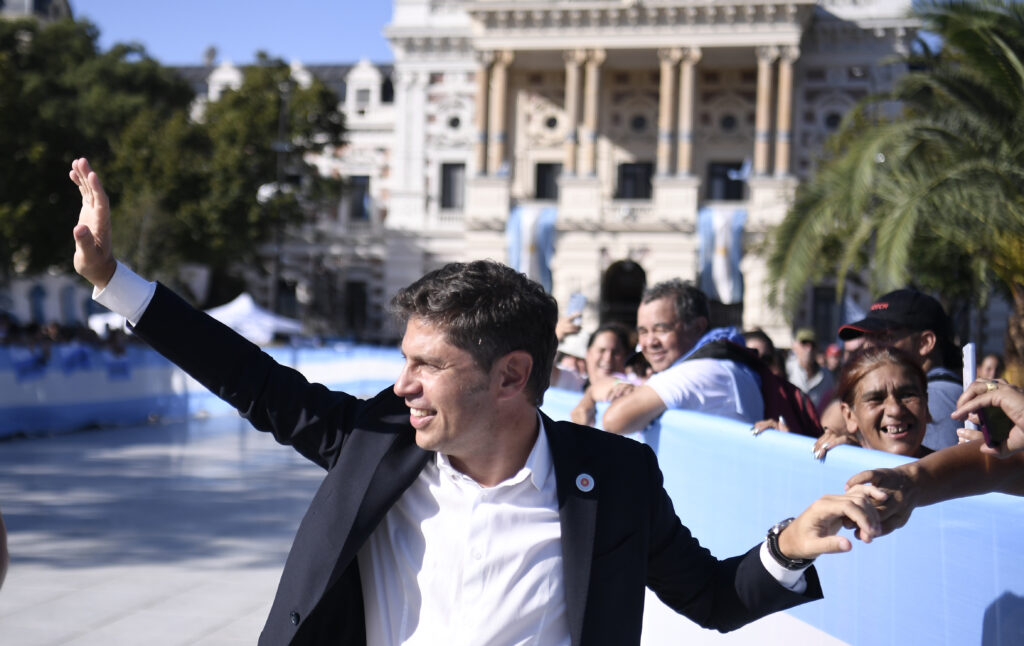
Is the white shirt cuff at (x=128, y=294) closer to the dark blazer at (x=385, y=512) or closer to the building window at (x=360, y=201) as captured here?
the dark blazer at (x=385, y=512)

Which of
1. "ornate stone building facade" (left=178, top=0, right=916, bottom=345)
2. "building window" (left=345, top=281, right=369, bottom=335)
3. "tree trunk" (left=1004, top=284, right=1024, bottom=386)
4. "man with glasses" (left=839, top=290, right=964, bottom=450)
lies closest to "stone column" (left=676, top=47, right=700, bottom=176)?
"ornate stone building facade" (left=178, top=0, right=916, bottom=345)

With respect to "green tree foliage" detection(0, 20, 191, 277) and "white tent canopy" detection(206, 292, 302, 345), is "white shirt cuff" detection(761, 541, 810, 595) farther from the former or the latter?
"green tree foliage" detection(0, 20, 191, 277)

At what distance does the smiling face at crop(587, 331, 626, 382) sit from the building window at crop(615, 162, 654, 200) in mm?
35933

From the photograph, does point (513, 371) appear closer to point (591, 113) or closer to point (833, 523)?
point (833, 523)

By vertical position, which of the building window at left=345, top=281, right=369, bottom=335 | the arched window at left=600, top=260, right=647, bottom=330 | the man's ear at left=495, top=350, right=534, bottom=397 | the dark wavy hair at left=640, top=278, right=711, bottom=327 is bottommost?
the building window at left=345, top=281, right=369, bottom=335

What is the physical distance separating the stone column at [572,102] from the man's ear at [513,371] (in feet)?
130

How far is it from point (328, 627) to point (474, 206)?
39.5 metres

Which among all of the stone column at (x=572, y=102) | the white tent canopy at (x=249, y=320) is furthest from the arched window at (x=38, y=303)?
the stone column at (x=572, y=102)

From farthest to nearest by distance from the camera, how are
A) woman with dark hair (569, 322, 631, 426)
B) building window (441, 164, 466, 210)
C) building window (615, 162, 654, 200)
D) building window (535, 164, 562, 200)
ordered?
building window (441, 164, 466, 210)
building window (535, 164, 562, 200)
building window (615, 162, 654, 200)
woman with dark hair (569, 322, 631, 426)

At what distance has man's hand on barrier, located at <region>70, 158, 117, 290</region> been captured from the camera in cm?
274

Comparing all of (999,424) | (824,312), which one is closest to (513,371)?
(999,424)

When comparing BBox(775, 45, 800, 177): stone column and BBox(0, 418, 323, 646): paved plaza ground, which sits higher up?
BBox(775, 45, 800, 177): stone column

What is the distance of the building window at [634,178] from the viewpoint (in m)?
44.1

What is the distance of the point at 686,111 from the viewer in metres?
41.2
